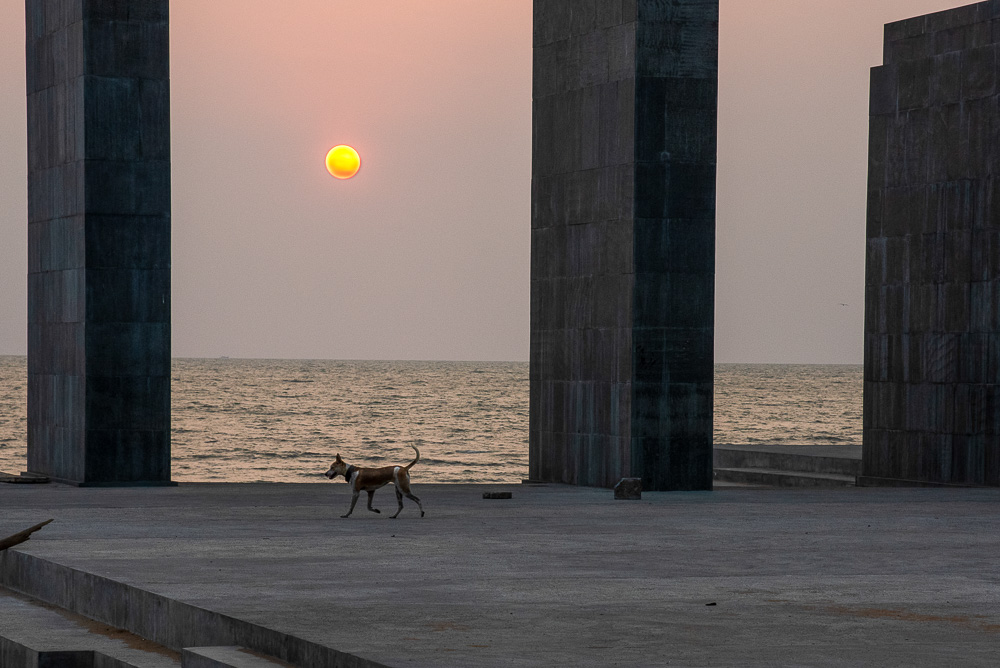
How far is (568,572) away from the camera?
1317 cm

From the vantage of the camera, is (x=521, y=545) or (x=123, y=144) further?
(x=123, y=144)

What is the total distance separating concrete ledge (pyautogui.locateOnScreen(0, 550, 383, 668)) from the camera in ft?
31.1

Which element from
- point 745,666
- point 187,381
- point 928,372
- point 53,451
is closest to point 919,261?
point 928,372

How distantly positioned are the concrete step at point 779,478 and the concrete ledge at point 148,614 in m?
21.7

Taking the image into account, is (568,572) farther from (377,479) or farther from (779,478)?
(779,478)

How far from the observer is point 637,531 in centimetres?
1736

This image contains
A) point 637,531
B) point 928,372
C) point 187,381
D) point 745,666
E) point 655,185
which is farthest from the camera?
point 187,381

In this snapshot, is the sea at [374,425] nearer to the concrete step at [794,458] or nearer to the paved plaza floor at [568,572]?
the concrete step at [794,458]

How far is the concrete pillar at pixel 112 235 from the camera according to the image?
2470 centimetres

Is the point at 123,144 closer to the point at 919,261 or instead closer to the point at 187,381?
the point at 919,261

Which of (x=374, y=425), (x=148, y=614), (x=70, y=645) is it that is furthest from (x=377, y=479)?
(x=374, y=425)

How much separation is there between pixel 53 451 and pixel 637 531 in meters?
12.7

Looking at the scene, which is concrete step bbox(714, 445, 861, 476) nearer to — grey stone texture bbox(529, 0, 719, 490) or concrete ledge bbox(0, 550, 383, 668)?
grey stone texture bbox(529, 0, 719, 490)

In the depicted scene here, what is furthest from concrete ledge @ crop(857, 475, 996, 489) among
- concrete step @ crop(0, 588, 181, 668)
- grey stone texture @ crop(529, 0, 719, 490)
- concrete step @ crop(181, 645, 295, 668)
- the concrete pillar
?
concrete step @ crop(181, 645, 295, 668)
